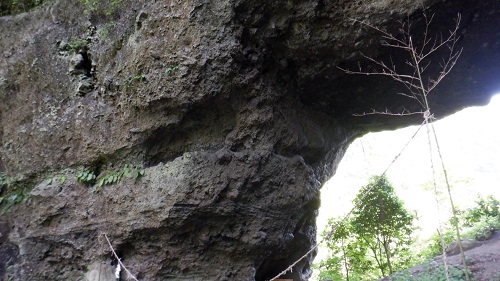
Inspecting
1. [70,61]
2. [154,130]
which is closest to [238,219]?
[154,130]

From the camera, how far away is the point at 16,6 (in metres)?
5.95

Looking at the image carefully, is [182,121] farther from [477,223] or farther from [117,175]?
[477,223]

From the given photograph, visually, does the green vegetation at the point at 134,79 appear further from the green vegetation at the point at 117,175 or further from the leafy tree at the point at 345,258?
the leafy tree at the point at 345,258

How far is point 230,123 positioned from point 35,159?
2815mm

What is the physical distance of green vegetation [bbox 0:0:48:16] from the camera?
588cm

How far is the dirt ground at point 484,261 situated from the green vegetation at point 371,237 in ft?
3.01

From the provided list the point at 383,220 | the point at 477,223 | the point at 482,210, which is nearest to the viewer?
the point at 383,220

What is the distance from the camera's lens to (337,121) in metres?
5.96

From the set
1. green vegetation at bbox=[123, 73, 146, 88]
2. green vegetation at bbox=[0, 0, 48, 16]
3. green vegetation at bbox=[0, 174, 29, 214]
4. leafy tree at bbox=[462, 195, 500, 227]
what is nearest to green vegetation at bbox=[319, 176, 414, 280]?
leafy tree at bbox=[462, 195, 500, 227]

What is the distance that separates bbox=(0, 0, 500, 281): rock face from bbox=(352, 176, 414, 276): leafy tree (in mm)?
2500

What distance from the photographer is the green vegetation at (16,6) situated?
588cm

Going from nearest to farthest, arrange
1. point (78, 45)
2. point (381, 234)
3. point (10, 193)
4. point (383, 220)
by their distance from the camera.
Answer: point (10, 193), point (78, 45), point (383, 220), point (381, 234)

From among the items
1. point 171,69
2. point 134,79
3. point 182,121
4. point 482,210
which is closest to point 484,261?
point 482,210

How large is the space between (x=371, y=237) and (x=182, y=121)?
5.28 meters
